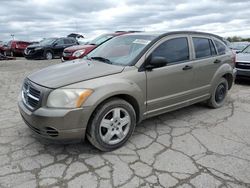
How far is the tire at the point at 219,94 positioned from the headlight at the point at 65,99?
304 centimetres

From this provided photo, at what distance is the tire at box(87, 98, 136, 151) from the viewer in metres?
2.87

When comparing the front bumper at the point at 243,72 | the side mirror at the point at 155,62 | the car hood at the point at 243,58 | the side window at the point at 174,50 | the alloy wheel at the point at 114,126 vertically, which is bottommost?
the alloy wheel at the point at 114,126

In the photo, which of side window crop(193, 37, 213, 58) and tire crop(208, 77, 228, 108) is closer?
side window crop(193, 37, 213, 58)

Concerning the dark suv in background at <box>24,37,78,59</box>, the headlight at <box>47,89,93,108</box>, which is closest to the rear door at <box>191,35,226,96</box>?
the headlight at <box>47,89,93,108</box>

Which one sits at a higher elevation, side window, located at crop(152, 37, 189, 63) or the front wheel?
side window, located at crop(152, 37, 189, 63)

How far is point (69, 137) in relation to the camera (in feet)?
9.03

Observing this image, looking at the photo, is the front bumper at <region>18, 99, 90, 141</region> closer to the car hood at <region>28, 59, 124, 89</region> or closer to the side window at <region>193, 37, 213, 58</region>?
the car hood at <region>28, 59, 124, 89</region>

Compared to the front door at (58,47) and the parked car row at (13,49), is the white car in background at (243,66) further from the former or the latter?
the parked car row at (13,49)

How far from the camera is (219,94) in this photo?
4.85m

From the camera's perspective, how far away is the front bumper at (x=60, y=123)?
2626 mm

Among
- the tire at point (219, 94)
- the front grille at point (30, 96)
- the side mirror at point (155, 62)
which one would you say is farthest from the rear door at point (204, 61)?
the front grille at point (30, 96)

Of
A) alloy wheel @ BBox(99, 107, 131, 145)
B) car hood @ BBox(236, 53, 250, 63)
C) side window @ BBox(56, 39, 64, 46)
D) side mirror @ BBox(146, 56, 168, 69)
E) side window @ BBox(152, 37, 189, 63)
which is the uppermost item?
side window @ BBox(56, 39, 64, 46)

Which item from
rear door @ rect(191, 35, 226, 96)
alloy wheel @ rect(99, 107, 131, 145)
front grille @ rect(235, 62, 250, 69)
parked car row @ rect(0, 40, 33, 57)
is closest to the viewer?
alloy wheel @ rect(99, 107, 131, 145)

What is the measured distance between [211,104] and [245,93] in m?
1.96
